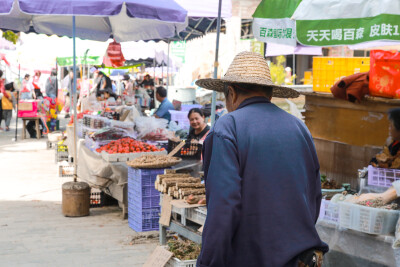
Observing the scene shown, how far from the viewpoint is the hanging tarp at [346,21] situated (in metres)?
5.15

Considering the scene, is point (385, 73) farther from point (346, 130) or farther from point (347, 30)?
point (346, 130)

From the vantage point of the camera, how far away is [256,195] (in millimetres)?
2736

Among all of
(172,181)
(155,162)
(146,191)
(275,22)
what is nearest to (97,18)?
(155,162)

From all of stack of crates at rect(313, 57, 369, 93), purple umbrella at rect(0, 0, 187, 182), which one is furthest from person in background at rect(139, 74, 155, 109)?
stack of crates at rect(313, 57, 369, 93)

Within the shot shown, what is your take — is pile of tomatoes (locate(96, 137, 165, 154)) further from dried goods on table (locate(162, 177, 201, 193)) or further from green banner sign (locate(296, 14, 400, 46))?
green banner sign (locate(296, 14, 400, 46))

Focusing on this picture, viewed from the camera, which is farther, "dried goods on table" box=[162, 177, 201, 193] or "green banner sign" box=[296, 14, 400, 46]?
"dried goods on table" box=[162, 177, 201, 193]

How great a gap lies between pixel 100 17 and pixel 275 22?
18.4ft

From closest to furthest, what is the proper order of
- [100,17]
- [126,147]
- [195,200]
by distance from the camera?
[195,200], [126,147], [100,17]

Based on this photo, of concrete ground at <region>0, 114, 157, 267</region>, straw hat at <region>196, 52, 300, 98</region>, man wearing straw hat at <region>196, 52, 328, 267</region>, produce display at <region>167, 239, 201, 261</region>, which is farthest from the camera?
concrete ground at <region>0, 114, 157, 267</region>

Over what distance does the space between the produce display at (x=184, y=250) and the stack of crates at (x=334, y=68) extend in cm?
292

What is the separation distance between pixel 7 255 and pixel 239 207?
4.61 m

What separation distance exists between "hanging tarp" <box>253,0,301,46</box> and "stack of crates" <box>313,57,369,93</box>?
0.76 meters

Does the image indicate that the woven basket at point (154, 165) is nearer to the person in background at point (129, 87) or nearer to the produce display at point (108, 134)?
the produce display at point (108, 134)

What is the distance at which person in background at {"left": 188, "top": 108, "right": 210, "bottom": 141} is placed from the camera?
27.8ft
